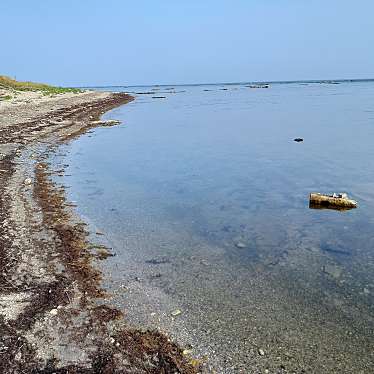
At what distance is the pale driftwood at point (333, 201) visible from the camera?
13.6 meters

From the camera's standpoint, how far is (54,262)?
28.9 ft

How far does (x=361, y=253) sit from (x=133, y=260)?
5516 millimetres

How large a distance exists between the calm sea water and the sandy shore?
0.49 metres

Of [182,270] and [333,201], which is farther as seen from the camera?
[333,201]

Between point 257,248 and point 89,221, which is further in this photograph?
point 89,221

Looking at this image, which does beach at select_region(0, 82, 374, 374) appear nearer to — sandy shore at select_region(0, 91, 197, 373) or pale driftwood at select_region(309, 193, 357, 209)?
sandy shore at select_region(0, 91, 197, 373)

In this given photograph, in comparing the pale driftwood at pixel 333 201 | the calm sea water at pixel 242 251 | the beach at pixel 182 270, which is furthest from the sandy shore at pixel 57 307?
the pale driftwood at pixel 333 201

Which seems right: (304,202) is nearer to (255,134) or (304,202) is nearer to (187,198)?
(187,198)

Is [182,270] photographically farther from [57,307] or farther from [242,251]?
[57,307]

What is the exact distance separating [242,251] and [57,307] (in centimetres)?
480

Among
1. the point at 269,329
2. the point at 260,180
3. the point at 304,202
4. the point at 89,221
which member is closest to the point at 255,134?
the point at 260,180

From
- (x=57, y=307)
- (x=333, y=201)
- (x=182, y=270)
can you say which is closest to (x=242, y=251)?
(x=182, y=270)

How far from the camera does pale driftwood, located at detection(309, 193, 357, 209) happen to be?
13.6 metres

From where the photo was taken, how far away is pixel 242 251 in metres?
10.2
